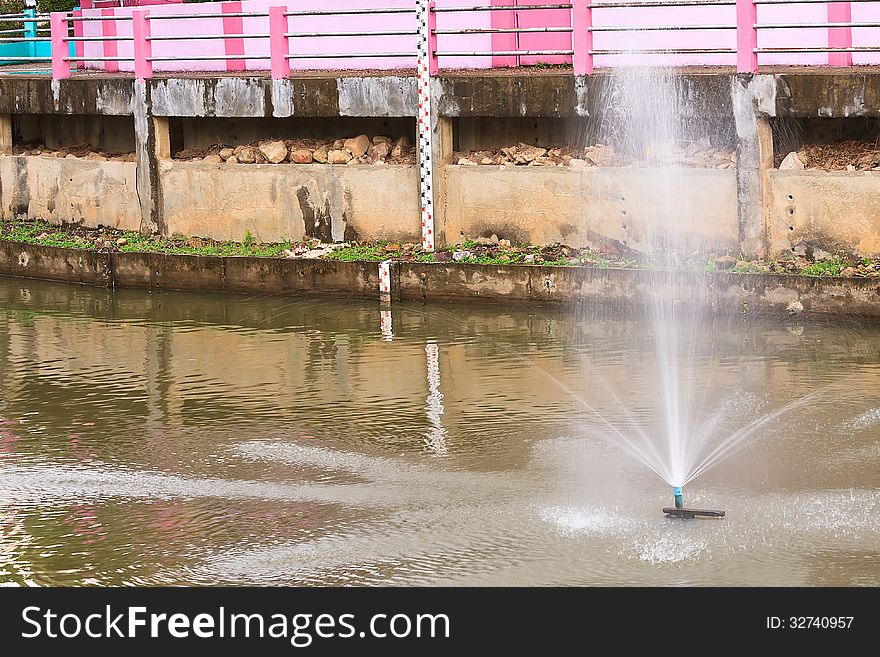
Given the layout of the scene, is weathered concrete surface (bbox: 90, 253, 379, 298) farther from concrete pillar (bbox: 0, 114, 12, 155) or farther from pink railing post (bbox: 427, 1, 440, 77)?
concrete pillar (bbox: 0, 114, 12, 155)

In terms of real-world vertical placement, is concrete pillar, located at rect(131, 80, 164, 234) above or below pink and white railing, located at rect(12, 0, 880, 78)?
below

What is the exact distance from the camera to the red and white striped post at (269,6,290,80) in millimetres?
18188

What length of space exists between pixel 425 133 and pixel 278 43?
2.38m

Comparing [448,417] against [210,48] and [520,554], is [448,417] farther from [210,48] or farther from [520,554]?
[210,48]

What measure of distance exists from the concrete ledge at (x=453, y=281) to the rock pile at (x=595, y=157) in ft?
4.65

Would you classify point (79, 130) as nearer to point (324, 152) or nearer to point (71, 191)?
point (71, 191)

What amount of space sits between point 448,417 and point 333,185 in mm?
6977

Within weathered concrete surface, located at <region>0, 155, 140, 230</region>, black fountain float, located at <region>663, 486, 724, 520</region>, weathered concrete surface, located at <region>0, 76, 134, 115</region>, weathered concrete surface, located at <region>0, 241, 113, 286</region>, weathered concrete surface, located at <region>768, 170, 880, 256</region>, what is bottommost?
black fountain float, located at <region>663, 486, 724, 520</region>

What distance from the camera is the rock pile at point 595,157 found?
1611 cm

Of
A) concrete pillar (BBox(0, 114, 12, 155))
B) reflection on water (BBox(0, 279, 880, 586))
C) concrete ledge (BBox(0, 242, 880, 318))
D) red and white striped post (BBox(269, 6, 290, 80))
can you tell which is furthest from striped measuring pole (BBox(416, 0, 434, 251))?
concrete pillar (BBox(0, 114, 12, 155))

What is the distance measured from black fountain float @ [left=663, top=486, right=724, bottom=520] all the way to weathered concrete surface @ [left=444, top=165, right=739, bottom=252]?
7384mm

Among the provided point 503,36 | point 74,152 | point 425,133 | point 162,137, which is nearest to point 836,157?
point 425,133

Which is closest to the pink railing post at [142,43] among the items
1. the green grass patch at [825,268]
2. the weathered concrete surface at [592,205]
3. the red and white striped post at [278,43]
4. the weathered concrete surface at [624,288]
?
the red and white striped post at [278,43]

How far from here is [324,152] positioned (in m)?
18.5
